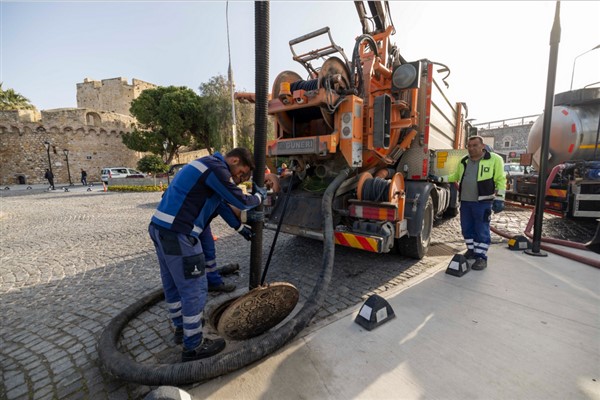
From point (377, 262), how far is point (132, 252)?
13.6 feet

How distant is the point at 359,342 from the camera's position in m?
2.18

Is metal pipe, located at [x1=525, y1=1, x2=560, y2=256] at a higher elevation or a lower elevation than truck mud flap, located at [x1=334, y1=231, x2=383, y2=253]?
higher

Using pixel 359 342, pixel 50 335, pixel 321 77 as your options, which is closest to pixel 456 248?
pixel 359 342

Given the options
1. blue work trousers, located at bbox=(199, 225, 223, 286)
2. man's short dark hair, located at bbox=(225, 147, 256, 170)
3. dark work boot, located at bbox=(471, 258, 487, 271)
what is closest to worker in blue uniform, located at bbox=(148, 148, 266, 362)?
man's short dark hair, located at bbox=(225, 147, 256, 170)

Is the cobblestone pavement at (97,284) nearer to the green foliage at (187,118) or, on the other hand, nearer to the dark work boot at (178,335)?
the dark work boot at (178,335)

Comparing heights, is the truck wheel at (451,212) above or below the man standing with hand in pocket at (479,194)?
below

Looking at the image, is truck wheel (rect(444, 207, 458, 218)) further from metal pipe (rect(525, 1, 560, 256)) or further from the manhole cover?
the manhole cover

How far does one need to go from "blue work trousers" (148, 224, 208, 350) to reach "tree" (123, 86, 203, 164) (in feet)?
80.1

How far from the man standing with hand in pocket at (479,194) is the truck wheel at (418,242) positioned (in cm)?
47

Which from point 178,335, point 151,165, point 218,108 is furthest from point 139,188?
point 178,335

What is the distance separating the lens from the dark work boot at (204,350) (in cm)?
196

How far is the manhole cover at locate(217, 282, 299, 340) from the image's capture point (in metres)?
1.98

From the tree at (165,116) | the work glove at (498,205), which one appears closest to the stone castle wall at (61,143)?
the tree at (165,116)

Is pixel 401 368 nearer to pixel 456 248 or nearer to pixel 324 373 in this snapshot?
pixel 324 373
